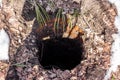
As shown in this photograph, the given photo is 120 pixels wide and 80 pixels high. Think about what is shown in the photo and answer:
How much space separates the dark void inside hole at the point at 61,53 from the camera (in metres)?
3.45

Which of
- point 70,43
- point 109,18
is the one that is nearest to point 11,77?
point 70,43

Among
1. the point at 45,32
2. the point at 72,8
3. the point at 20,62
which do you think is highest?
the point at 72,8

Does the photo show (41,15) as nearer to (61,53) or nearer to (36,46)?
(36,46)

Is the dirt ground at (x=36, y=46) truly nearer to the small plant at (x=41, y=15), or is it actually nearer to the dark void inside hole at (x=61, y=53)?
the small plant at (x=41, y=15)

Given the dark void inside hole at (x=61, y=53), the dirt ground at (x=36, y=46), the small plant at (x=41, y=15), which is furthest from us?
the dark void inside hole at (x=61, y=53)

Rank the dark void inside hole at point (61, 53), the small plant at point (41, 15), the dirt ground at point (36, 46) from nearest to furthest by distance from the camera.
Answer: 1. the dirt ground at point (36, 46)
2. the small plant at point (41, 15)
3. the dark void inside hole at point (61, 53)

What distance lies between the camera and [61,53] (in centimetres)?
383

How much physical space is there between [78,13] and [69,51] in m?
0.60

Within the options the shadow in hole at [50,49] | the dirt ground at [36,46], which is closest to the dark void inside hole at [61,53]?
the shadow in hole at [50,49]

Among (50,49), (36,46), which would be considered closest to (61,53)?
(50,49)

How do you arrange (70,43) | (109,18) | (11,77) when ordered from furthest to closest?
(70,43)
(109,18)
(11,77)

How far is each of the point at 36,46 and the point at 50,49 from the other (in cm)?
56

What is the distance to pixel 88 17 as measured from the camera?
10.8 feet

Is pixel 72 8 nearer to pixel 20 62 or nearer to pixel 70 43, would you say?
pixel 70 43
